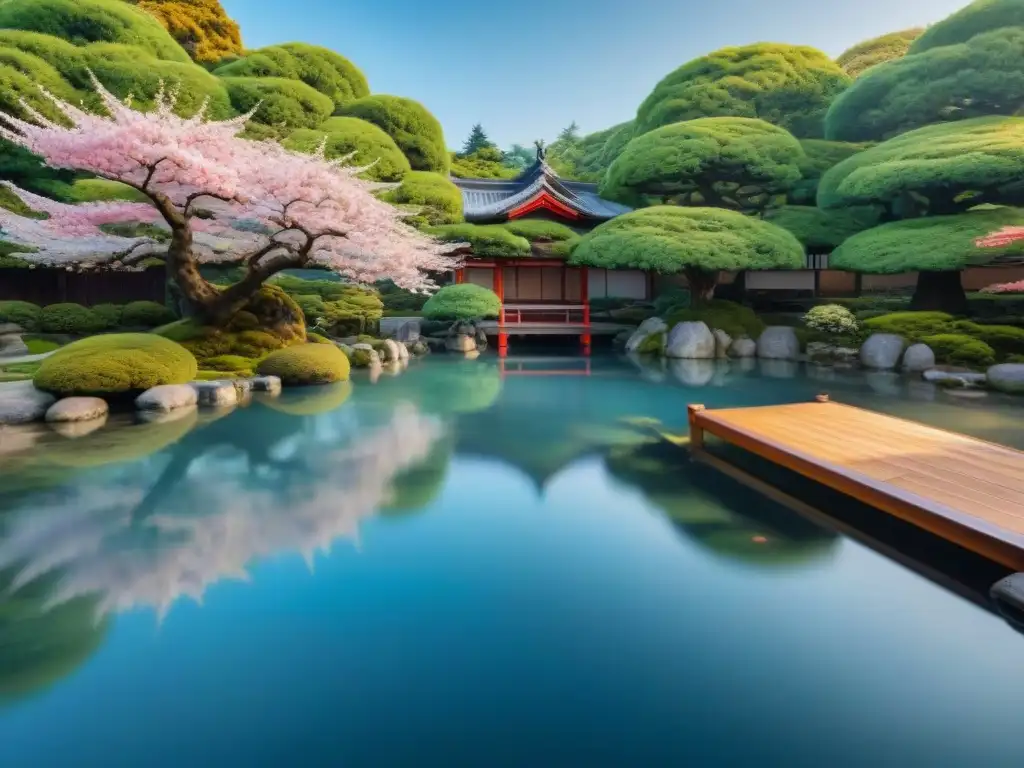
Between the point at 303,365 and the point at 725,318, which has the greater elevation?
the point at 725,318

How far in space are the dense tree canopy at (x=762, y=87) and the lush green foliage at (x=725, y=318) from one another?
9.06 m

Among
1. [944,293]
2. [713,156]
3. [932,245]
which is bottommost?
[944,293]

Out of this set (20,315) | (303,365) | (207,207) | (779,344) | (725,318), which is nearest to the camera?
(303,365)

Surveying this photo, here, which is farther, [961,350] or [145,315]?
[145,315]

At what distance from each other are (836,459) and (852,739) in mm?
2852

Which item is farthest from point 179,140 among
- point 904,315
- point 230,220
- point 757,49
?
point 757,49

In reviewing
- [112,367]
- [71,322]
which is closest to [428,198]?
[71,322]

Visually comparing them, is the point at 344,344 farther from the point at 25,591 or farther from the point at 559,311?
the point at 25,591

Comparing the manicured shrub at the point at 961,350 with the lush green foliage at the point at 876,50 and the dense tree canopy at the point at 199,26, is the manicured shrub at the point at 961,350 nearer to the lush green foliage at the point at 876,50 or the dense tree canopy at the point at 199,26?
the lush green foliage at the point at 876,50

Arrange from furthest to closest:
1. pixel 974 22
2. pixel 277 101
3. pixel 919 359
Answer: pixel 277 101 < pixel 974 22 < pixel 919 359

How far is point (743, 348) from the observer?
15938mm

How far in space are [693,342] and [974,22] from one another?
10742 millimetres

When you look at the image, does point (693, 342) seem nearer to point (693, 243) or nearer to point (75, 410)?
point (693, 243)

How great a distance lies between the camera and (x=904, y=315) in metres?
13.5
